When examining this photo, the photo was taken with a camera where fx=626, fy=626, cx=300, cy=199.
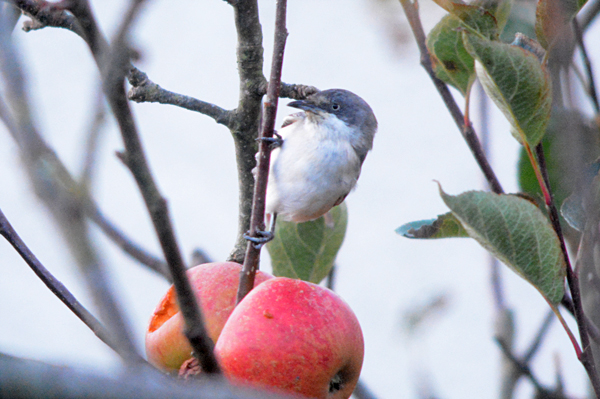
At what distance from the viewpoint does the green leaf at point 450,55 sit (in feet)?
6.50

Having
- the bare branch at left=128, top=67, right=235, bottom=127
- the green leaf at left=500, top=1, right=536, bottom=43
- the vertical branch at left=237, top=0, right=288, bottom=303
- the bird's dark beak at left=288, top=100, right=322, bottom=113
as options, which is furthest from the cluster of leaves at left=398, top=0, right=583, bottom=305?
the bird's dark beak at left=288, top=100, right=322, bottom=113

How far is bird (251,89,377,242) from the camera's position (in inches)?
105

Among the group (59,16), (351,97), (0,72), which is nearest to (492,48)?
(0,72)

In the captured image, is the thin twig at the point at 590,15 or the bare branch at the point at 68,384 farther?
the thin twig at the point at 590,15

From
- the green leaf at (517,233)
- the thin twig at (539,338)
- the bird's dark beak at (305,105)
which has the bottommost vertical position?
the thin twig at (539,338)

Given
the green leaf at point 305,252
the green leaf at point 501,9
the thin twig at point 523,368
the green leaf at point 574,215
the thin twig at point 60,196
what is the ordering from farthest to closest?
the green leaf at point 305,252 → the green leaf at point 501,9 → the thin twig at point 523,368 → the green leaf at point 574,215 → the thin twig at point 60,196

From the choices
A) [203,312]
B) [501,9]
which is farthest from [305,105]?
[203,312]

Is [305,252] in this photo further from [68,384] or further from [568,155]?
[68,384]

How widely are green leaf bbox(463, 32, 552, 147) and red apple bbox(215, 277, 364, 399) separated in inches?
27.4

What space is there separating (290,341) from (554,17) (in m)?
1.07

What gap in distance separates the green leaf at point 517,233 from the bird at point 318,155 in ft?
3.55

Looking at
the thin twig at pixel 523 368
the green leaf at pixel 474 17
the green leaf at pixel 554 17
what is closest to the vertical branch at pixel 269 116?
the green leaf at pixel 474 17

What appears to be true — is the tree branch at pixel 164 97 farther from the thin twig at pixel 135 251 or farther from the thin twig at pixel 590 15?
the thin twig at pixel 590 15

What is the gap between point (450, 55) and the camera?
2014 millimetres
